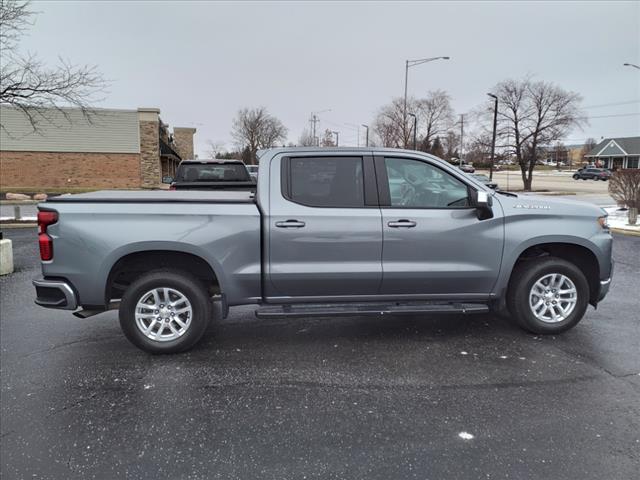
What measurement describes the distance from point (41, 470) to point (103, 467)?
1.13ft

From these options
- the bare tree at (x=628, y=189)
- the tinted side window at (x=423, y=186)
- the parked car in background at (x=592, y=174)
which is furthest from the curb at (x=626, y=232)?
the parked car in background at (x=592, y=174)

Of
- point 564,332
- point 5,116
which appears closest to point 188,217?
point 564,332

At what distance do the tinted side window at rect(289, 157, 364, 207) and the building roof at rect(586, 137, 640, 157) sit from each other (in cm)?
9885

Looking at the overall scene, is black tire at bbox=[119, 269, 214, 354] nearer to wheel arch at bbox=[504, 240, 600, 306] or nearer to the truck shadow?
the truck shadow

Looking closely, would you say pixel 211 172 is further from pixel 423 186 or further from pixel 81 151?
pixel 81 151

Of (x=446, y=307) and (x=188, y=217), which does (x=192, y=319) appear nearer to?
(x=188, y=217)

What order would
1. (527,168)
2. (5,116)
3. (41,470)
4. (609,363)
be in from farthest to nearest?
(527,168)
(5,116)
(609,363)
(41,470)

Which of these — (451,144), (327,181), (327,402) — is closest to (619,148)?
(451,144)

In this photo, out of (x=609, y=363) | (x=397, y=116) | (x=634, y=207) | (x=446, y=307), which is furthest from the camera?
(x=397, y=116)

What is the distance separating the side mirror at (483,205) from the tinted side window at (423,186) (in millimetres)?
107

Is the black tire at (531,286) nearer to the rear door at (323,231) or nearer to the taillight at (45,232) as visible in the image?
the rear door at (323,231)

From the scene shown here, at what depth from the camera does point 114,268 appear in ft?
14.6

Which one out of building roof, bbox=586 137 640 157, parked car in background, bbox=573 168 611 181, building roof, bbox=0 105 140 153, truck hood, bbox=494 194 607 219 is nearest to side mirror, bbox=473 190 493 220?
truck hood, bbox=494 194 607 219

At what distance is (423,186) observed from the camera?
15.8 ft
